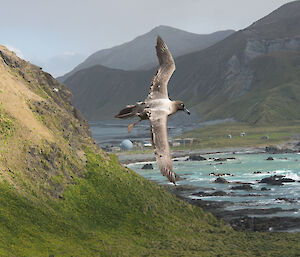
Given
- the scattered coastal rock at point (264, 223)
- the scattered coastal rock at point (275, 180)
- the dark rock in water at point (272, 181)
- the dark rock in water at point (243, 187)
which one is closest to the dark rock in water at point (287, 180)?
the scattered coastal rock at point (275, 180)

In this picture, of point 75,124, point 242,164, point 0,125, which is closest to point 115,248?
point 0,125

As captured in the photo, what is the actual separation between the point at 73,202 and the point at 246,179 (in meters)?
97.6

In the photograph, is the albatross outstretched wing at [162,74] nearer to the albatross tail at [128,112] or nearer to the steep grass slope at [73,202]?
the albatross tail at [128,112]

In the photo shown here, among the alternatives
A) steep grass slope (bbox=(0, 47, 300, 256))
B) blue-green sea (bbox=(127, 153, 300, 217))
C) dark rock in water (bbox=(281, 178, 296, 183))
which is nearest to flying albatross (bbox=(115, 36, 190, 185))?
steep grass slope (bbox=(0, 47, 300, 256))

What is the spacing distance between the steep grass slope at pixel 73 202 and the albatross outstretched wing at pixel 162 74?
40.2 metres

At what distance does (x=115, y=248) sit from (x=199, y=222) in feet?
85.2

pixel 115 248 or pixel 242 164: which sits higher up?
pixel 242 164

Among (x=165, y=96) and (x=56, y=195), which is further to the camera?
(x=56, y=195)

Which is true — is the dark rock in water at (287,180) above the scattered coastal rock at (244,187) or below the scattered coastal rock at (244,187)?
above

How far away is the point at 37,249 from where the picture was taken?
5144cm

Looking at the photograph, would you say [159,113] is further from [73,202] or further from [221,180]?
[221,180]

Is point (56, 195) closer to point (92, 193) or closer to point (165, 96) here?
point (92, 193)

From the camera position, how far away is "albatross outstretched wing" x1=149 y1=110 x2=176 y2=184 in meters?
9.86

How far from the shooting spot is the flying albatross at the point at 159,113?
995 centimetres
